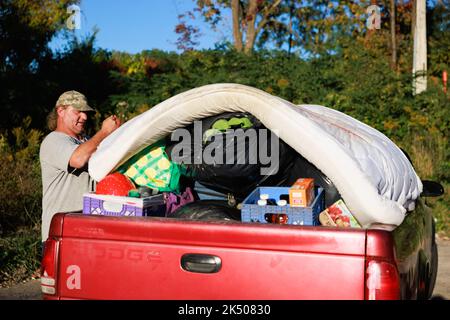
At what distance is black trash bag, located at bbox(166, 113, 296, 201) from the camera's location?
11.5 ft

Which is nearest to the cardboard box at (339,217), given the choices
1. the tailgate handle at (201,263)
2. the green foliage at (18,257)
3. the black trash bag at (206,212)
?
the black trash bag at (206,212)

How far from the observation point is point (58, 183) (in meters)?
4.14

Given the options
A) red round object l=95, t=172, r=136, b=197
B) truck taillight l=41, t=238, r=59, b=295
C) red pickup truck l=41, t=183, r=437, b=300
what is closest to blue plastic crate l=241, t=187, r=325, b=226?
red pickup truck l=41, t=183, r=437, b=300

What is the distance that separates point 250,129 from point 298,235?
112cm

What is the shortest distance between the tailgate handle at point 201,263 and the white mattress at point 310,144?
29.3 inches

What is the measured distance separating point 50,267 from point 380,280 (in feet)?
5.60

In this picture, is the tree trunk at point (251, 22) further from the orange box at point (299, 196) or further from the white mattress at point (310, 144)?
the orange box at point (299, 196)

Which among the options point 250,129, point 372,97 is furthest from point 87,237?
point 372,97

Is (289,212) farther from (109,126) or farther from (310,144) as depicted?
(109,126)

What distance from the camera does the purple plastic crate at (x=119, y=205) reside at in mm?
3219

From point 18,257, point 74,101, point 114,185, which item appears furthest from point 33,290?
point 114,185

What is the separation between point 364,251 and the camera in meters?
2.50
